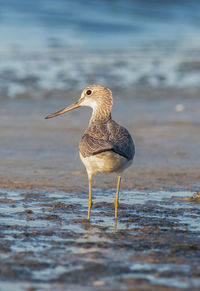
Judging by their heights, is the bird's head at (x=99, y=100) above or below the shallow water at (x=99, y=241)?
above

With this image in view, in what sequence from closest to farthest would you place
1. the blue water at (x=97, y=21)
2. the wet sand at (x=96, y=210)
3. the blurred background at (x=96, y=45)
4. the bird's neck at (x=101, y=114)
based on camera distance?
the wet sand at (x=96, y=210)
the bird's neck at (x=101, y=114)
the blurred background at (x=96, y=45)
the blue water at (x=97, y=21)

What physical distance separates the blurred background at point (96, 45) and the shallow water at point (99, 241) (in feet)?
22.0

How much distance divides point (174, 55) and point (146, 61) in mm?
1735

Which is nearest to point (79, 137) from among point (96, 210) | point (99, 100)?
point (99, 100)

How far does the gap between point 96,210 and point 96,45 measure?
51.9 feet

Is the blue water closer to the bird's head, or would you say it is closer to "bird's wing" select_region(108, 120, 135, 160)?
the bird's head

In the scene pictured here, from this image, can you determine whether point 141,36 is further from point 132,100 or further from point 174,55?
point 132,100

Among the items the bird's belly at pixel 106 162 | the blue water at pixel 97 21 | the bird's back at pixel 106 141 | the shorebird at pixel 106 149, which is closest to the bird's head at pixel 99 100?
the shorebird at pixel 106 149

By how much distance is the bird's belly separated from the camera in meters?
6.04

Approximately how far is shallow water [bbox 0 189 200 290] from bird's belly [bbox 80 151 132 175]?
45 centimetres

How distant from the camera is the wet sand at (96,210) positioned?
14.9 ft

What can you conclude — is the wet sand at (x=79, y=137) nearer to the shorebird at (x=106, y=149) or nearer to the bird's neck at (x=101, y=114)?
the bird's neck at (x=101, y=114)

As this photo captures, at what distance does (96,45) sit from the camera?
21.9 m

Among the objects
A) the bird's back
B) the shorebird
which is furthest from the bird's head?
the bird's back
